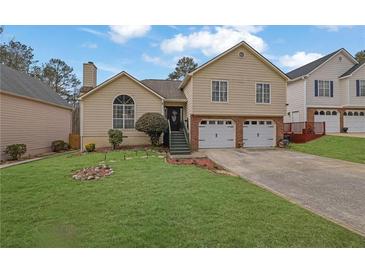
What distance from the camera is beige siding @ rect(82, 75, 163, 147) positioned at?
53.6 ft

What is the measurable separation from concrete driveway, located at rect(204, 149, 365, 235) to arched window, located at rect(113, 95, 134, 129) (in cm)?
679

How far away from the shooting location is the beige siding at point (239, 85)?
1638 cm

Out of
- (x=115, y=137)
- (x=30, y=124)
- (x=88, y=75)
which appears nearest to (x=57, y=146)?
(x=30, y=124)

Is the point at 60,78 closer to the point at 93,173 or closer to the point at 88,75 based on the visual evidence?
the point at 88,75

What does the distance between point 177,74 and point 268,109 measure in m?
28.2

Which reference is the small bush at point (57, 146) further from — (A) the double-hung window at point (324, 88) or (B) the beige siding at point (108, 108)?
(A) the double-hung window at point (324, 88)

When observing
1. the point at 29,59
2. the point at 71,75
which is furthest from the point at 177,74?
the point at 29,59

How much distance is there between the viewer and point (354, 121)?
890 inches

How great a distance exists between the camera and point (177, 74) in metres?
43.2

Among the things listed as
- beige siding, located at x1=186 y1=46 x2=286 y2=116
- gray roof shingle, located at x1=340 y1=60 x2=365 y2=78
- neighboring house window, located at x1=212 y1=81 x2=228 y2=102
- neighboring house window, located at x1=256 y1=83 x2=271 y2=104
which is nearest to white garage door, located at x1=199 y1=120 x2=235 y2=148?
beige siding, located at x1=186 y1=46 x2=286 y2=116

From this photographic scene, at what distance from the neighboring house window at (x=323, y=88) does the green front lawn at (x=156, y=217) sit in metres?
18.4

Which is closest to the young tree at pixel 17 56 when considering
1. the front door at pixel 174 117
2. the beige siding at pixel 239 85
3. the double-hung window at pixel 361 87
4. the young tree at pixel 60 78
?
the young tree at pixel 60 78

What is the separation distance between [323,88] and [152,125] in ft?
53.4
